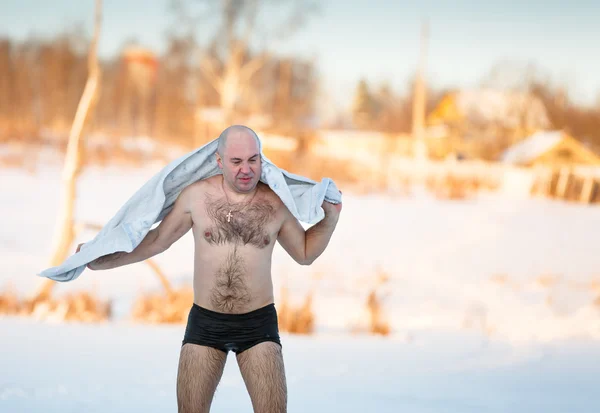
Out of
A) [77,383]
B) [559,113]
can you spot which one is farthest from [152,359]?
[559,113]

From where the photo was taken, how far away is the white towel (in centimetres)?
281

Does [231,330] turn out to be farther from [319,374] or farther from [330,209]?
[319,374]

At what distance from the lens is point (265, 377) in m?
2.67

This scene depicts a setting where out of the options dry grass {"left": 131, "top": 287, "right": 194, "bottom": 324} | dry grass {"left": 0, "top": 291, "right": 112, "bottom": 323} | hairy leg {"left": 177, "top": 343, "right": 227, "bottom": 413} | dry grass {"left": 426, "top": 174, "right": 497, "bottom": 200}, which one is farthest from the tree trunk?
dry grass {"left": 426, "top": 174, "right": 497, "bottom": 200}

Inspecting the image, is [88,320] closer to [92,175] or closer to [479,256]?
[479,256]

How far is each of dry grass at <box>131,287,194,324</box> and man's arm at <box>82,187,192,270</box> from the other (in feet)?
14.9

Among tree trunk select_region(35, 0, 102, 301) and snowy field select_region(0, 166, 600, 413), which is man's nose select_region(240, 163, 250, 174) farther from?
tree trunk select_region(35, 0, 102, 301)

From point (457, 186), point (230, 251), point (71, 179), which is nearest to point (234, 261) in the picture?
point (230, 251)

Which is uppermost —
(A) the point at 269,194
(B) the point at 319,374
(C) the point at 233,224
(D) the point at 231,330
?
(A) the point at 269,194

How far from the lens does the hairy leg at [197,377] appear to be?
107 inches

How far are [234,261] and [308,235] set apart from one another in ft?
1.09

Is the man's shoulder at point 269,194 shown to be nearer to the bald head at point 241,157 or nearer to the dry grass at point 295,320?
the bald head at point 241,157

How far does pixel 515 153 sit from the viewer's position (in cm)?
2625

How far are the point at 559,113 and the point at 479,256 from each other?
27311 mm
